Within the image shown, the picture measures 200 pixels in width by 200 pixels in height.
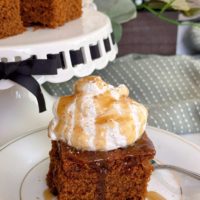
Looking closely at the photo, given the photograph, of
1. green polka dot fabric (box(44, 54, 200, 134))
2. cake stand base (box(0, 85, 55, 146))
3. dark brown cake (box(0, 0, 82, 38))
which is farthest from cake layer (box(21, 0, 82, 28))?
green polka dot fabric (box(44, 54, 200, 134))

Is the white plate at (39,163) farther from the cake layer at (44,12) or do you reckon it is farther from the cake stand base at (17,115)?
the cake layer at (44,12)

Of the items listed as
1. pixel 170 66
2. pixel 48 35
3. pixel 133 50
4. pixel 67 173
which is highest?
pixel 48 35

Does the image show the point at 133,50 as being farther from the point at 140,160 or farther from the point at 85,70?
the point at 140,160

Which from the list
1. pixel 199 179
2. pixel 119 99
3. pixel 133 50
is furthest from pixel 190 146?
pixel 133 50

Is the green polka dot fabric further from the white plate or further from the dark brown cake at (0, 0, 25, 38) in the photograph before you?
the dark brown cake at (0, 0, 25, 38)

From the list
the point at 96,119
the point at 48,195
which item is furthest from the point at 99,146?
the point at 48,195
